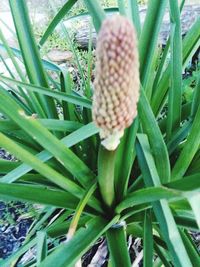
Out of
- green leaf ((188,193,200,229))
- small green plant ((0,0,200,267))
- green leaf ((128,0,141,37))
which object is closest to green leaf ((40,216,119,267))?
small green plant ((0,0,200,267))

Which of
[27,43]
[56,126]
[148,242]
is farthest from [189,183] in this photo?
[27,43]

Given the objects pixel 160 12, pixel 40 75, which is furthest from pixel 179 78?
pixel 40 75

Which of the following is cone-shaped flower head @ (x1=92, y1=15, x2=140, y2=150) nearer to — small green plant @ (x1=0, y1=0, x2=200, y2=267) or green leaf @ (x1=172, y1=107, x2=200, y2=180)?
small green plant @ (x1=0, y1=0, x2=200, y2=267)

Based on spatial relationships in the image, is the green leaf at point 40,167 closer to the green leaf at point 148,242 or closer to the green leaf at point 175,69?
the green leaf at point 148,242

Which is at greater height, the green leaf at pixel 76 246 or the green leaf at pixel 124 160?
the green leaf at pixel 124 160

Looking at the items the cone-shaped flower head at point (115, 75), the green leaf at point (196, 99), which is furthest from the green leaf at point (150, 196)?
the green leaf at point (196, 99)

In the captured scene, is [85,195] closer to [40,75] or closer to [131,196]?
[131,196]

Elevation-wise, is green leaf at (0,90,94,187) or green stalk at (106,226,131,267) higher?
green leaf at (0,90,94,187)
